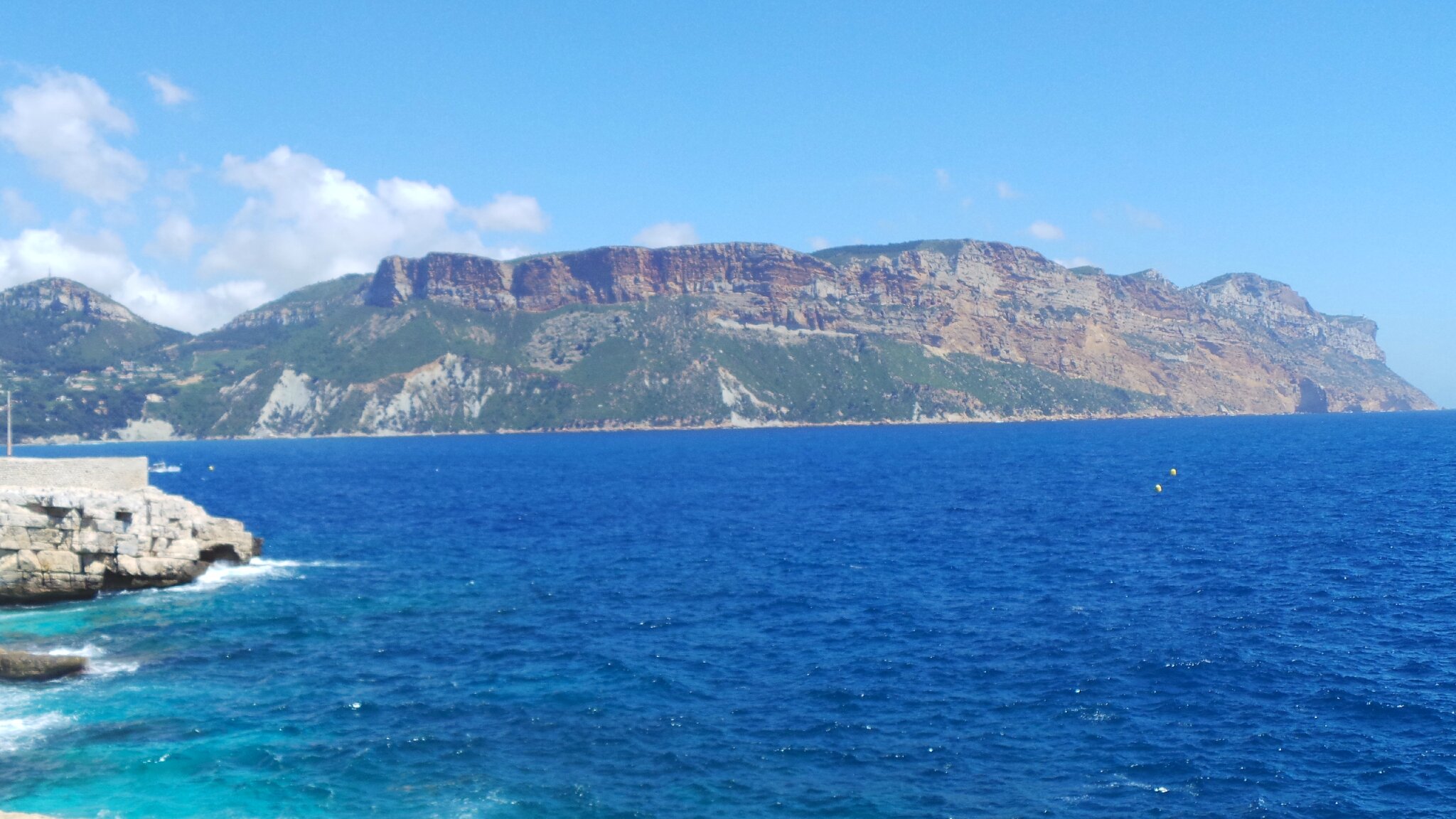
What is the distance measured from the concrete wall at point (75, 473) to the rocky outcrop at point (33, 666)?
1685 cm

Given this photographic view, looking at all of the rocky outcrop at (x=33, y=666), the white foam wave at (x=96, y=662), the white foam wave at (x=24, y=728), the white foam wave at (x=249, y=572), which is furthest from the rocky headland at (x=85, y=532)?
the white foam wave at (x=24, y=728)

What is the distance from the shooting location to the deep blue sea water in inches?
1017

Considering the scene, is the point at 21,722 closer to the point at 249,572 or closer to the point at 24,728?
the point at 24,728

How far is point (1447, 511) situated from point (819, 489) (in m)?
54.3

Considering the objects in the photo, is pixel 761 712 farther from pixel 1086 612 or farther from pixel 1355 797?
pixel 1086 612

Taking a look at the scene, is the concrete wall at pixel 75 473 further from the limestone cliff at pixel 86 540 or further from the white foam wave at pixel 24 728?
the white foam wave at pixel 24 728

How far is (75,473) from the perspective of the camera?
5172 centimetres

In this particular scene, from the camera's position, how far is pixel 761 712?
3177cm

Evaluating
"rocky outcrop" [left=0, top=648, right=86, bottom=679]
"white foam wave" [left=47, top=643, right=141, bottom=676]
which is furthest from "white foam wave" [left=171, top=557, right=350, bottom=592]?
"rocky outcrop" [left=0, top=648, right=86, bottom=679]

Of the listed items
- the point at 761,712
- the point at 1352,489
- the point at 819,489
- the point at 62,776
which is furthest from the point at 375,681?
the point at 1352,489

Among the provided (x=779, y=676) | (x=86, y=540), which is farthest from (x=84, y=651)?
(x=779, y=676)

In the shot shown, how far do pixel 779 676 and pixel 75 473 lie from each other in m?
39.5

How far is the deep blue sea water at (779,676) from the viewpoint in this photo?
25.8 meters

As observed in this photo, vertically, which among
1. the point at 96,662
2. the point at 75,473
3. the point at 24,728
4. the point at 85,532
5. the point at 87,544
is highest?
the point at 75,473
